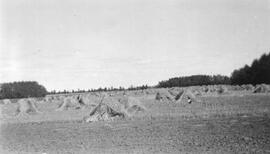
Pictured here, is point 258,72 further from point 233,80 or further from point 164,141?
point 164,141

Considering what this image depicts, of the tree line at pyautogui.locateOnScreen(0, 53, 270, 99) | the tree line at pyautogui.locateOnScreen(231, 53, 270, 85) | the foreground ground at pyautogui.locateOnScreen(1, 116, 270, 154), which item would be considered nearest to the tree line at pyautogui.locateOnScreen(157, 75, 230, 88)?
the tree line at pyautogui.locateOnScreen(0, 53, 270, 99)

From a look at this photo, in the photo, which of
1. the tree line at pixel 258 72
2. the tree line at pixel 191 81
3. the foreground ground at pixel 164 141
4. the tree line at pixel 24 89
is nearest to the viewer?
the foreground ground at pixel 164 141

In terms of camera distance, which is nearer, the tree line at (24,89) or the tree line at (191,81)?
the tree line at (24,89)

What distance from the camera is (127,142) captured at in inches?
631

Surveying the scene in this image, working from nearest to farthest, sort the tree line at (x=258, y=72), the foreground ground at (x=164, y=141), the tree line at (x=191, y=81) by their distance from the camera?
1. the foreground ground at (x=164, y=141)
2. the tree line at (x=258, y=72)
3. the tree line at (x=191, y=81)

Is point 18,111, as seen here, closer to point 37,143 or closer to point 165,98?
point 165,98

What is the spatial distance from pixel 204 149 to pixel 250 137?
109 inches

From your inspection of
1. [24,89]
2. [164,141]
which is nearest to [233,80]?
[24,89]

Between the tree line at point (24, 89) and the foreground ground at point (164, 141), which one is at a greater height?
the tree line at point (24, 89)

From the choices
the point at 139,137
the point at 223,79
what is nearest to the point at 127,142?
the point at 139,137

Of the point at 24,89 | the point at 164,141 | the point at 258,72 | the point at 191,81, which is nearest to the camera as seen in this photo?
the point at 164,141

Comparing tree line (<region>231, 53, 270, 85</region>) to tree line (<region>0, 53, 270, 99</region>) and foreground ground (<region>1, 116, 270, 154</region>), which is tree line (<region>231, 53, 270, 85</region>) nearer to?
tree line (<region>0, 53, 270, 99</region>)

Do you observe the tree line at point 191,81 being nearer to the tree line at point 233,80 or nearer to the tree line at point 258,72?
the tree line at point 233,80

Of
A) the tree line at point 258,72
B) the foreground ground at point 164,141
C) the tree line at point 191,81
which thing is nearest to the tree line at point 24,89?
the tree line at point 258,72
